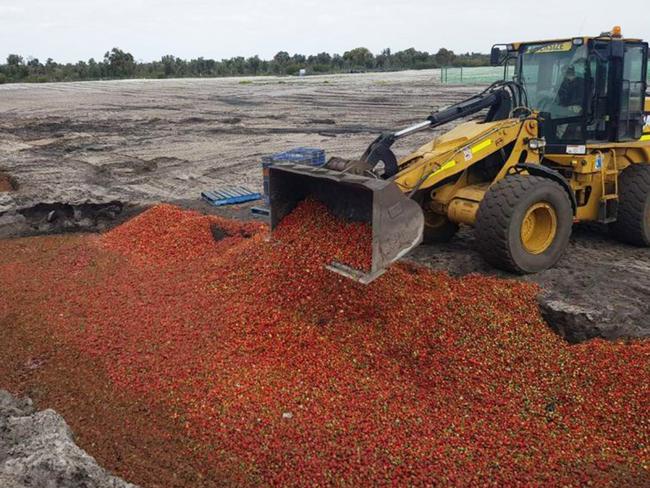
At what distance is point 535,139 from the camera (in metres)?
6.90

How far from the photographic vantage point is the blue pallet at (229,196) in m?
10.8

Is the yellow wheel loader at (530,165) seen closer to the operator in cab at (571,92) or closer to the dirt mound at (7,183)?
the operator in cab at (571,92)

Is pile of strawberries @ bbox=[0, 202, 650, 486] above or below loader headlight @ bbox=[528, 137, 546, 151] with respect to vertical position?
below

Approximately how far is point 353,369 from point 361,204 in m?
1.62

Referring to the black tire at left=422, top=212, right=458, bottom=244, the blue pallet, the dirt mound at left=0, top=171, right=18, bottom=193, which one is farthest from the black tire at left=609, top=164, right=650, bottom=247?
the dirt mound at left=0, top=171, right=18, bottom=193

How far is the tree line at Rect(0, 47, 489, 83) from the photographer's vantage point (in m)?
65.5

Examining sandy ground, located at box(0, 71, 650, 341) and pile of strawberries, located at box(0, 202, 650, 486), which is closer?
pile of strawberries, located at box(0, 202, 650, 486)

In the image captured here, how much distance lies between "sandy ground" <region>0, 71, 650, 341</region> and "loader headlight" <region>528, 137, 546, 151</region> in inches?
52.9

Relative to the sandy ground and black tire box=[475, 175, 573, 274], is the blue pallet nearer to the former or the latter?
the sandy ground

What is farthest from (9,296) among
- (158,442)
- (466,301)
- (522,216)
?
(522,216)

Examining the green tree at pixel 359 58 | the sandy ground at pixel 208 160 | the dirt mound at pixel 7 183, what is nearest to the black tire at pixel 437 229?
the sandy ground at pixel 208 160

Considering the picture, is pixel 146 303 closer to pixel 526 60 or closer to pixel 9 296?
pixel 9 296

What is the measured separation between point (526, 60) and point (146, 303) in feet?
17.3

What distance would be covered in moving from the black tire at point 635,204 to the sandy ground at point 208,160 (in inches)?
8.4
